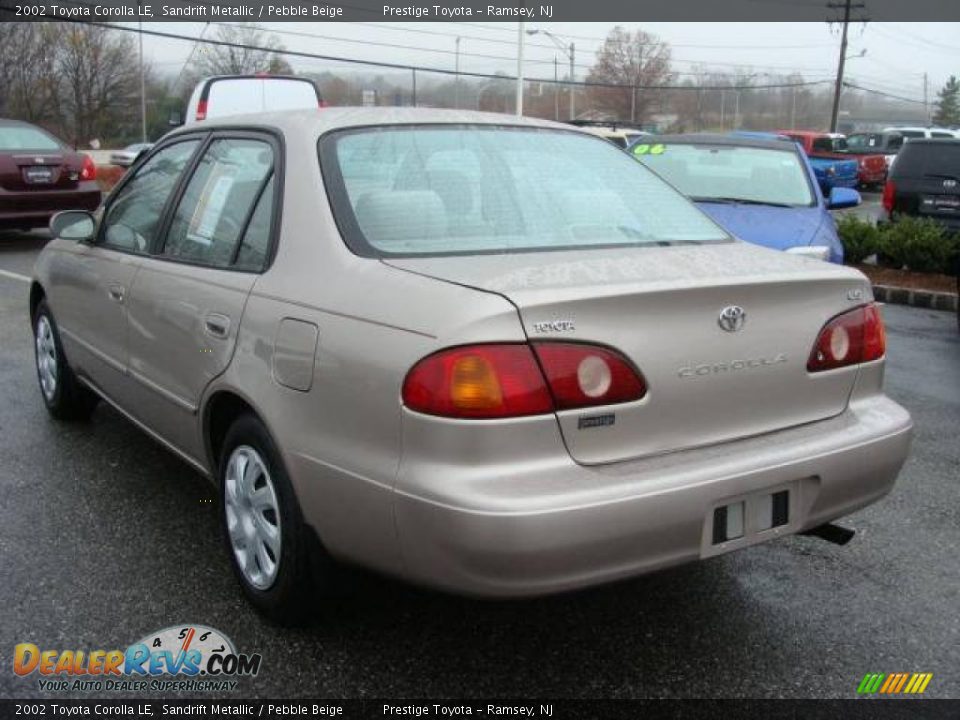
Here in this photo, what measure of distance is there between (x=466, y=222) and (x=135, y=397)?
5.47 feet

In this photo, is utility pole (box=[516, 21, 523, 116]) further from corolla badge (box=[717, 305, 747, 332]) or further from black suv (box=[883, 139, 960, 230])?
corolla badge (box=[717, 305, 747, 332])

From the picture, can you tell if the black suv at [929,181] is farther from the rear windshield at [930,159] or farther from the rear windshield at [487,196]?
the rear windshield at [487,196]

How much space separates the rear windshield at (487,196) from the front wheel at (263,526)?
0.68 metres

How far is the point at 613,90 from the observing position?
59812mm

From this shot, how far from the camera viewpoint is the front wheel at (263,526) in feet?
8.84

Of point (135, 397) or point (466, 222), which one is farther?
point (135, 397)

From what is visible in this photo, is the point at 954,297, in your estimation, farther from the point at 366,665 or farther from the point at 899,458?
the point at 366,665

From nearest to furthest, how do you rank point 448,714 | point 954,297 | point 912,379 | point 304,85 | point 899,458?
point 448,714 → point 899,458 → point 912,379 → point 954,297 → point 304,85

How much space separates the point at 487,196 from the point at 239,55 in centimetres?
5255

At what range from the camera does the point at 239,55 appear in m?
51.4

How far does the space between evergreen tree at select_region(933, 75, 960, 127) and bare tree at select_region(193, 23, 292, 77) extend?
68971mm

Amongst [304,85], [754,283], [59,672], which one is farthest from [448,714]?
[304,85]

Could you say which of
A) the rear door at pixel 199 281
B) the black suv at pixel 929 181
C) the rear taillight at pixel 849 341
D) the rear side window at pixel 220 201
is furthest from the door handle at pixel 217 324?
the black suv at pixel 929 181

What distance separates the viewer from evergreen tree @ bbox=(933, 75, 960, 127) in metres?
93.6
